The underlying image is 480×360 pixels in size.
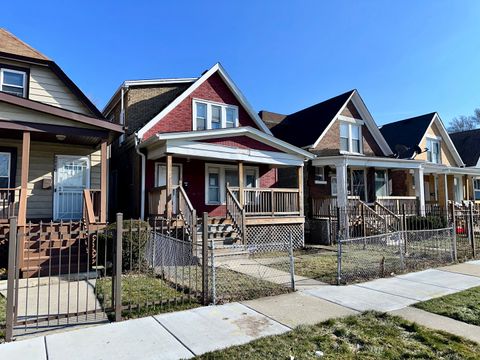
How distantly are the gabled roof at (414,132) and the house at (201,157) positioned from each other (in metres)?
12.6

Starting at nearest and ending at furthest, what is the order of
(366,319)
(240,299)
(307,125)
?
(366,319) → (240,299) → (307,125)

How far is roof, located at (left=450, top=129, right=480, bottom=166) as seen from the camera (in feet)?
96.1

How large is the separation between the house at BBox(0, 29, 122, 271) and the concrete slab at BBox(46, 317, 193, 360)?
247 inches

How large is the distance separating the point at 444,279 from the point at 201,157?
28.5 ft

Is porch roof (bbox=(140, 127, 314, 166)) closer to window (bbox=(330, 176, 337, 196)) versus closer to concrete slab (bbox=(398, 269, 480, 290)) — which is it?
window (bbox=(330, 176, 337, 196))

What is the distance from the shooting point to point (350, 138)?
21.3m

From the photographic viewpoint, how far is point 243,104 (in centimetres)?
1759

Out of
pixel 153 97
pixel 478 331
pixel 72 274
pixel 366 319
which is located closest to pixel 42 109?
pixel 72 274

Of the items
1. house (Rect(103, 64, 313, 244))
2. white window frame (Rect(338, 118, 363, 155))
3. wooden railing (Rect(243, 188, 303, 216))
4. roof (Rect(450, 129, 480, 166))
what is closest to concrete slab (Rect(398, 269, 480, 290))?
house (Rect(103, 64, 313, 244))

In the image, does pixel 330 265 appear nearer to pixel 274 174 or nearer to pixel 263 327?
pixel 263 327

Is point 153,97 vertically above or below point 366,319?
above

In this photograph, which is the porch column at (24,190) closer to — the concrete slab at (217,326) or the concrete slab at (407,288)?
the concrete slab at (217,326)

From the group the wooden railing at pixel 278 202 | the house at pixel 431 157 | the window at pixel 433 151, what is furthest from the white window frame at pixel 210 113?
the window at pixel 433 151

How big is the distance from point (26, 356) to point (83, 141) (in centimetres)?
942
